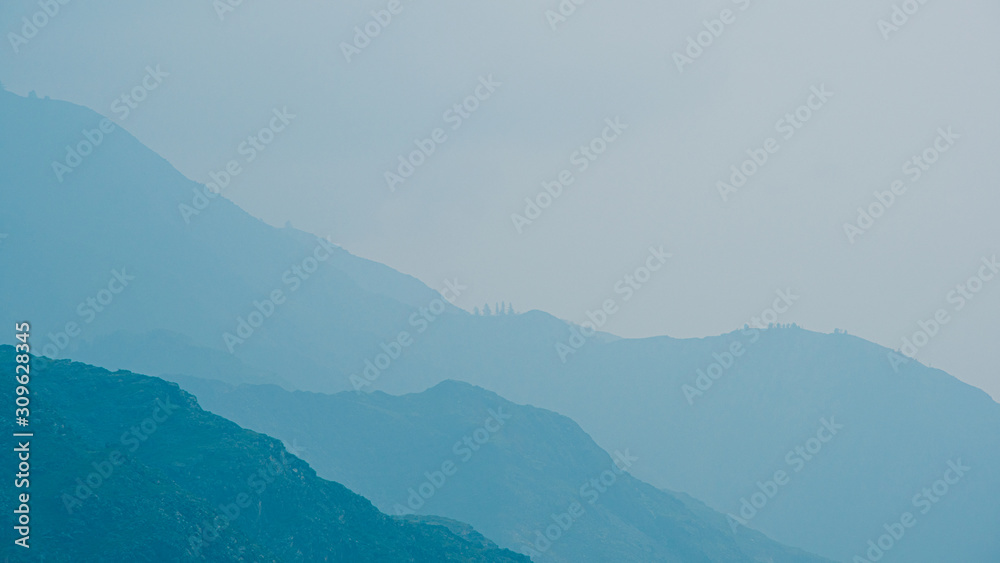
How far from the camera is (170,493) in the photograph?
63.1 metres

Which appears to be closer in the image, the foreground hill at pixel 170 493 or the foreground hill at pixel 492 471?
the foreground hill at pixel 170 493

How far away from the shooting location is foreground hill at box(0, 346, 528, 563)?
57.4 meters

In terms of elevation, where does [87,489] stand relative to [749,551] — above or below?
below

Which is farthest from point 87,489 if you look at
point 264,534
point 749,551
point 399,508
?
point 749,551

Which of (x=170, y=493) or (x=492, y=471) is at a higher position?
(x=492, y=471)

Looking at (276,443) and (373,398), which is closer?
(276,443)

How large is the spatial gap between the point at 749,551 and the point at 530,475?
173 feet

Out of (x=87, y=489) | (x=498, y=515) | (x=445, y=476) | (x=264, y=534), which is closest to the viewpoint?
(x=87, y=489)

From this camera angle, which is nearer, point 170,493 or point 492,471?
point 170,493

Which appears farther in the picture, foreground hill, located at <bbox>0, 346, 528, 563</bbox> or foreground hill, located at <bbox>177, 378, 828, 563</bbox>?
foreground hill, located at <bbox>177, 378, 828, 563</bbox>

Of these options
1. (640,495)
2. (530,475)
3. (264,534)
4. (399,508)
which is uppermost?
(640,495)

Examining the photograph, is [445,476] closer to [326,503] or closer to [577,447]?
[577,447]

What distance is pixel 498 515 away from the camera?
15750cm

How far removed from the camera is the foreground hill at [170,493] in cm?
5741
